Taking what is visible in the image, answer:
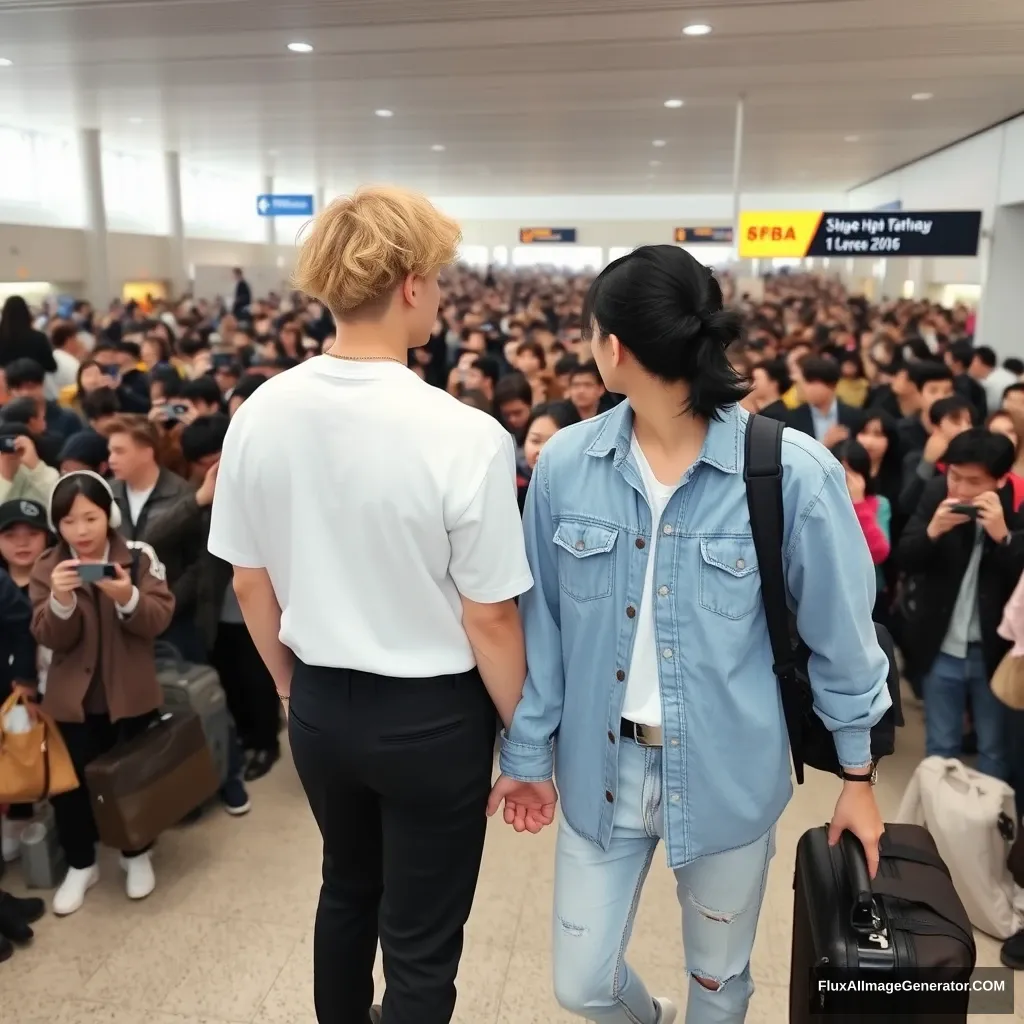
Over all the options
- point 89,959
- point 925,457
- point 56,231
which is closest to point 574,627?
point 89,959

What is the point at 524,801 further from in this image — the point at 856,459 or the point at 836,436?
the point at 836,436

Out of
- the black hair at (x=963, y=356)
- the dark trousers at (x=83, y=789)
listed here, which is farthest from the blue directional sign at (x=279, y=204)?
the dark trousers at (x=83, y=789)

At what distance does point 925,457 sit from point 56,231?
1665 centimetres

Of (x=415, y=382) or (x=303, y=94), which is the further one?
(x=303, y=94)

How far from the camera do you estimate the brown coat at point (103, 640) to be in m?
3.09

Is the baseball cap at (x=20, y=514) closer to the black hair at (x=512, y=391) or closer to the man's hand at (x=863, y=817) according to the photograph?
the black hair at (x=512, y=391)

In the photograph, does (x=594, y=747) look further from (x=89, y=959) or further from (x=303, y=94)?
(x=303, y=94)

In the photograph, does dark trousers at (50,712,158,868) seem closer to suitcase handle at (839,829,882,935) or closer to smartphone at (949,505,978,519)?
suitcase handle at (839,829,882,935)

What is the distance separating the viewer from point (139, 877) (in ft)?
10.8

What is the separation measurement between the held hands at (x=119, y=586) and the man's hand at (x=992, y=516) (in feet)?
9.36

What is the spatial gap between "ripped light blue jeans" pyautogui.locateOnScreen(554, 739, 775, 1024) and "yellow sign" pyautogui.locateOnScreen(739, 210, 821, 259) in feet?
28.9

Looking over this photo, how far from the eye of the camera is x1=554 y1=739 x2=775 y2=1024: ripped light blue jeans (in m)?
1.82

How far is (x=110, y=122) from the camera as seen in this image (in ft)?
44.9

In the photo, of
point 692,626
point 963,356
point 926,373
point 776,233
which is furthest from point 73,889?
point 776,233
